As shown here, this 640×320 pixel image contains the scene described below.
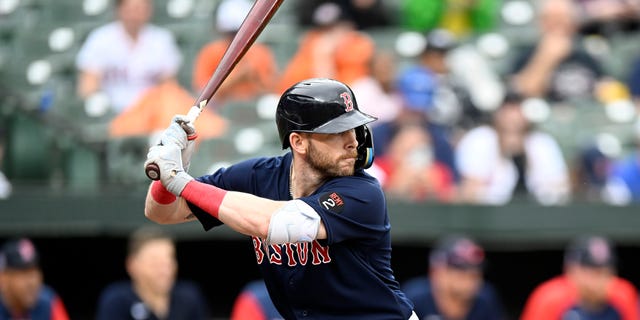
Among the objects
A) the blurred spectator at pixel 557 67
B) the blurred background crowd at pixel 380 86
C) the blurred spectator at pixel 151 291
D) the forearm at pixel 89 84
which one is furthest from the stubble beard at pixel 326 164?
the blurred spectator at pixel 557 67

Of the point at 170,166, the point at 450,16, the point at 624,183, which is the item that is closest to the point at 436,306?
the point at 624,183

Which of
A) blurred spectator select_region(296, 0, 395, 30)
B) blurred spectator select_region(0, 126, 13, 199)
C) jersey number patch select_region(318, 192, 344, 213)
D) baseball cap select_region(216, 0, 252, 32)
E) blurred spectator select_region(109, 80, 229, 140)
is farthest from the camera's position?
blurred spectator select_region(296, 0, 395, 30)

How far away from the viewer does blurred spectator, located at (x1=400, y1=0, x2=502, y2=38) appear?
934 centimetres

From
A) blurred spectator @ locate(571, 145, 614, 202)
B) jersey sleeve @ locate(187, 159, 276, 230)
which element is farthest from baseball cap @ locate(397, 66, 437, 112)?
jersey sleeve @ locate(187, 159, 276, 230)

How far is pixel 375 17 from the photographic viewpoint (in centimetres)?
939

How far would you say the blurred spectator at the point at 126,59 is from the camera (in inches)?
332

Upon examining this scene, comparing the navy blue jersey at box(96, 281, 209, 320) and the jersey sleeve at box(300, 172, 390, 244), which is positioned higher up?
the jersey sleeve at box(300, 172, 390, 244)

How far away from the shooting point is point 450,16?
31.0ft

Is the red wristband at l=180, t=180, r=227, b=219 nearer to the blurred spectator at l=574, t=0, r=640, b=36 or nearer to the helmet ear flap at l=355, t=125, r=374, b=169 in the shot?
the helmet ear flap at l=355, t=125, r=374, b=169

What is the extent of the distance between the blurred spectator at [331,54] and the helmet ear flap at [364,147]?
430 cm

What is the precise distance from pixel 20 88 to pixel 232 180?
4.81 m

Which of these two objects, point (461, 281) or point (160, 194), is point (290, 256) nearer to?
point (160, 194)

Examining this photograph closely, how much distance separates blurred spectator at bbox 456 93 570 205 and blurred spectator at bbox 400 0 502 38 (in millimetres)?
1556

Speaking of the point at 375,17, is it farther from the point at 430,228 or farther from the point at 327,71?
the point at 430,228
